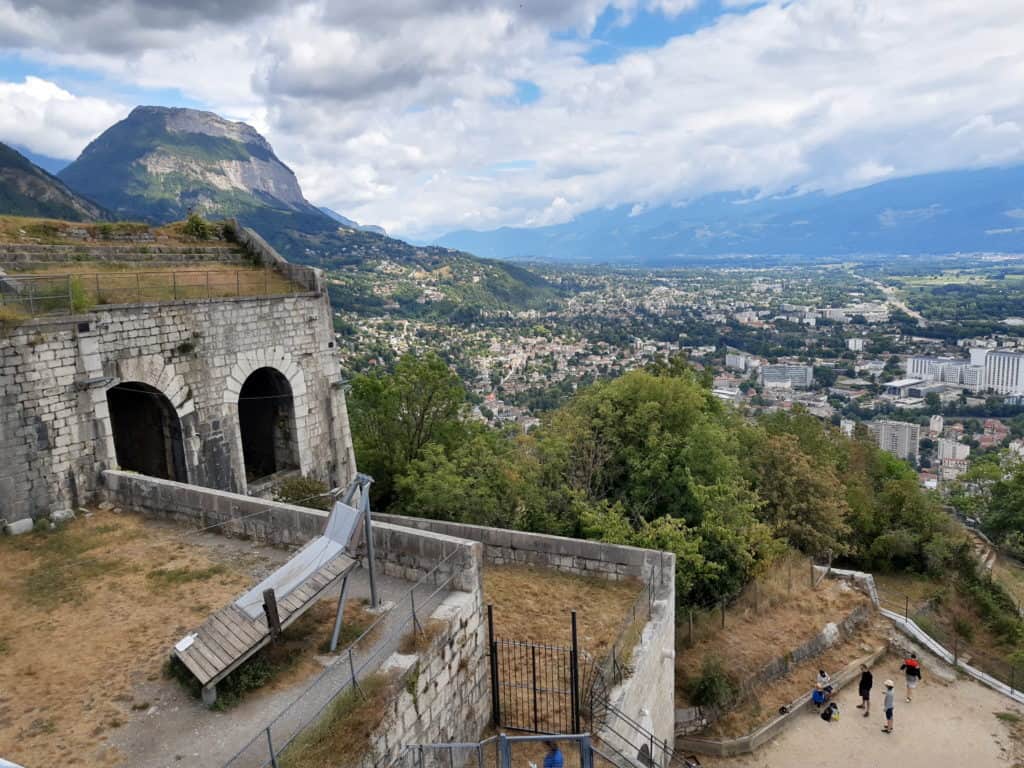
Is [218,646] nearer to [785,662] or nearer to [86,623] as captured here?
[86,623]

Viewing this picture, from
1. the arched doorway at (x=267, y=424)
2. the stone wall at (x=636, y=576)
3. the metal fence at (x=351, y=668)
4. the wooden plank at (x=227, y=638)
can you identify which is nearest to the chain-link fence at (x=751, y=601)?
the stone wall at (x=636, y=576)

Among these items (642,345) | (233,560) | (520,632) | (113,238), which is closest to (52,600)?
(233,560)

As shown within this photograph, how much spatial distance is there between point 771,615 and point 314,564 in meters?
13.6

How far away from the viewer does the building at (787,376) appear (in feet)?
305

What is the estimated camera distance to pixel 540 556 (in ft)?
40.7

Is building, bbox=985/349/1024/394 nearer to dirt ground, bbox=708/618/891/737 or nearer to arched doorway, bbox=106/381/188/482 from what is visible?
dirt ground, bbox=708/618/891/737

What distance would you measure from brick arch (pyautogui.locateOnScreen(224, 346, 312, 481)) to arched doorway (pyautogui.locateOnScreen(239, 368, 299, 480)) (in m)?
0.15

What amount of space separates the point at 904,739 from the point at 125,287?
18.7 metres

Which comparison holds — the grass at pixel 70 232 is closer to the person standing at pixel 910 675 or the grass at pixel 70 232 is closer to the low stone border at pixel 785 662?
the low stone border at pixel 785 662

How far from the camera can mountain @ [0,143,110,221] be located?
72500 millimetres

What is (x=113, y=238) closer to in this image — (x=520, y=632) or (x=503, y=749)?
(x=520, y=632)

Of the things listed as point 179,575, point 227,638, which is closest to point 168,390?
point 179,575

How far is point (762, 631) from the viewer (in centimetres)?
1647

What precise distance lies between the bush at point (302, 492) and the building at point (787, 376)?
83.4m
